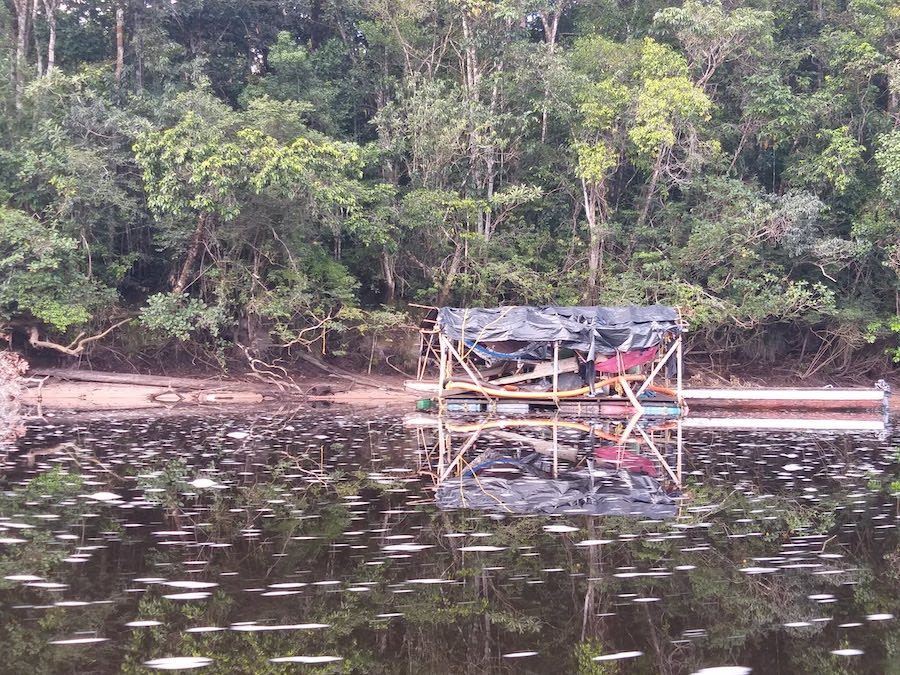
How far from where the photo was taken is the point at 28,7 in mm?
29344

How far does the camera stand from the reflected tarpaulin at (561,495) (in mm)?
9352

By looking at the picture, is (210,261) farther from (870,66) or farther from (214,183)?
(870,66)

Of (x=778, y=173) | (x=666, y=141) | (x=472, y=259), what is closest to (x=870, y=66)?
(x=778, y=173)

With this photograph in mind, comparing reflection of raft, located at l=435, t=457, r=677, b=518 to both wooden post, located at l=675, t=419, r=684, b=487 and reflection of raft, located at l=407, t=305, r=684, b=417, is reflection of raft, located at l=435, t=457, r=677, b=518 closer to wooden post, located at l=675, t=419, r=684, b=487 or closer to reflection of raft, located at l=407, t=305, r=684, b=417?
wooden post, located at l=675, t=419, r=684, b=487

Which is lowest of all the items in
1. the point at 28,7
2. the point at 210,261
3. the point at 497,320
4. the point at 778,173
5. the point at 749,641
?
the point at 749,641

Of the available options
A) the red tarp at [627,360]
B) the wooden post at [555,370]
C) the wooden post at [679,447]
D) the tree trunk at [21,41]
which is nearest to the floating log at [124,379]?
the tree trunk at [21,41]

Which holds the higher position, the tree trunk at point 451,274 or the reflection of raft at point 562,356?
the tree trunk at point 451,274

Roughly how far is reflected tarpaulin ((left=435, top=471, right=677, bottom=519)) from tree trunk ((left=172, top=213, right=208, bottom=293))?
17261 millimetres

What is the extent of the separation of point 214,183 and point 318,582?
1877 centimetres

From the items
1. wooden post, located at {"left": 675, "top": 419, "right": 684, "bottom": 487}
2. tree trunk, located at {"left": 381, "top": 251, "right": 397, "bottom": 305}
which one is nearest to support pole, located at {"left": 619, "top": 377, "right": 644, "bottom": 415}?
wooden post, located at {"left": 675, "top": 419, "right": 684, "bottom": 487}

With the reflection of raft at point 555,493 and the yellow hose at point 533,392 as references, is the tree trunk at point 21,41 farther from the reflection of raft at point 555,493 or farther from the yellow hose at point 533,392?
the reflection of raft at point 555,493

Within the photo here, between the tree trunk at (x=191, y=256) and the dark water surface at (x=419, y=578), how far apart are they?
1542 centimetres

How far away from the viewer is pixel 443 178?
2839cm

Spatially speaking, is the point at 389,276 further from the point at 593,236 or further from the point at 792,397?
the point at 792,397
